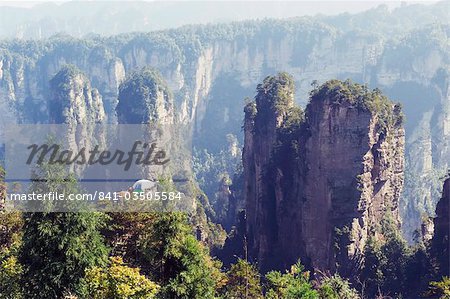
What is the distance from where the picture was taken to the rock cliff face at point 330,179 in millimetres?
36812

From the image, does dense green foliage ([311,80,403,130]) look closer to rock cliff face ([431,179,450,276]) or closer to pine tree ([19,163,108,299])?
rock cliff face ([431,179,450,276])

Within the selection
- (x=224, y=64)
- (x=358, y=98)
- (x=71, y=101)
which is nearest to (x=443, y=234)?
(x=358, y=98)

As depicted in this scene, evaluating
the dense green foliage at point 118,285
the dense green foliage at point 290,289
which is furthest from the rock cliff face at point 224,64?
the dense green foliage at point 118,285

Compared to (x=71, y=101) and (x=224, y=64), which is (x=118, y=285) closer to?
(x=71, y=101)

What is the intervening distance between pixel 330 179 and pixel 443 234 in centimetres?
752

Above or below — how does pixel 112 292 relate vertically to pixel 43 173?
below

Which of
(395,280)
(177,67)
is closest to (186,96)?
(177,67)

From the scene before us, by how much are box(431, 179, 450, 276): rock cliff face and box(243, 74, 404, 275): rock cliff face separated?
4549 millimetres

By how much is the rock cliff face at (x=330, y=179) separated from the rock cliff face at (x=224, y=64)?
7185 cm

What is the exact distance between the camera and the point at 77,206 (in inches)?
783

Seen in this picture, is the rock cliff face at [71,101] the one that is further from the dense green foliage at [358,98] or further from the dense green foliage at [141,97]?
the dense green foliage at [358,98]

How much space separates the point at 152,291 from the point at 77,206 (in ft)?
12.6

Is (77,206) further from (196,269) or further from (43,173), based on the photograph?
(196,269)

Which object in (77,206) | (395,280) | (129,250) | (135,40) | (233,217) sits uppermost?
(135,40)
